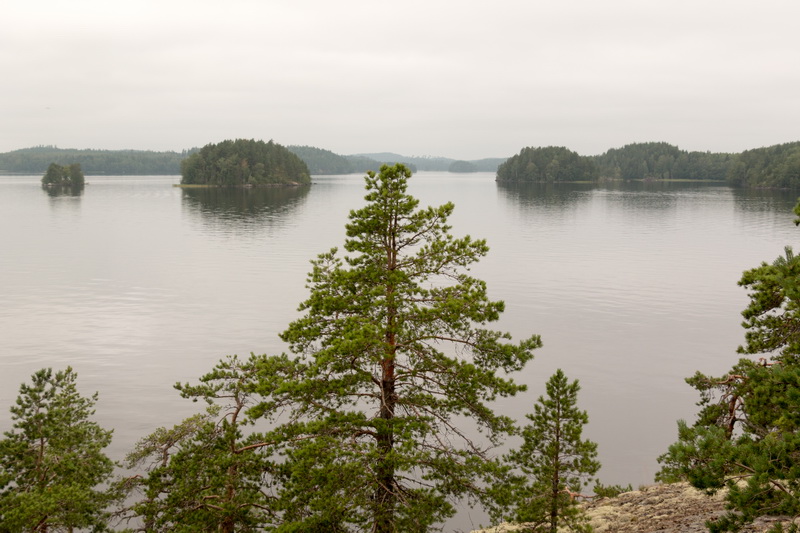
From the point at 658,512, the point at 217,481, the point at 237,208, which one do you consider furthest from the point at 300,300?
the point at 237,208

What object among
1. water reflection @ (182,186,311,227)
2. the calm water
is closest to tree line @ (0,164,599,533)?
the calm water

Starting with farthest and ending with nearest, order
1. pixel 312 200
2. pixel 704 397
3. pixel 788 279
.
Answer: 1. pixel 312 200
2. pixel 704 397
3. pixel 788 279

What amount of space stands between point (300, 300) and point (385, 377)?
3465 centimetres

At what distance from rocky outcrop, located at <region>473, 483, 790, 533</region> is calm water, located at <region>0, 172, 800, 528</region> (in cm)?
413

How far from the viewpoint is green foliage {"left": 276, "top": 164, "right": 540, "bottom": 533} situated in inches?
560

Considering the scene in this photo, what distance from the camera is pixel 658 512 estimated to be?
1731 cm

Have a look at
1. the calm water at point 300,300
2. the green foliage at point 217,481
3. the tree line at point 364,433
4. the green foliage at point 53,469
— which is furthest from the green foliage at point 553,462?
A: the green foliage at point 53,469

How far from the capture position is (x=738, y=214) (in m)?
122

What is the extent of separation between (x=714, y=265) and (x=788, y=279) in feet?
211

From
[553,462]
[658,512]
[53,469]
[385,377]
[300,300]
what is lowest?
[300,300]

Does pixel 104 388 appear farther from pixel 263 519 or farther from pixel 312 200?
pixel 312 200

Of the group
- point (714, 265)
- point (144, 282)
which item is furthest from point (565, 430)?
point (714, 265)

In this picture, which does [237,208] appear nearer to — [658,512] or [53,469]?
[53,469]

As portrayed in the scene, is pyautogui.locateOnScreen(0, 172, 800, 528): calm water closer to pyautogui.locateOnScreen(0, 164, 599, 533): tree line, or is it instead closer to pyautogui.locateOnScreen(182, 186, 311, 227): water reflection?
pyautogui.locateOnScreen(182, 186, 311, 227): water reflection
